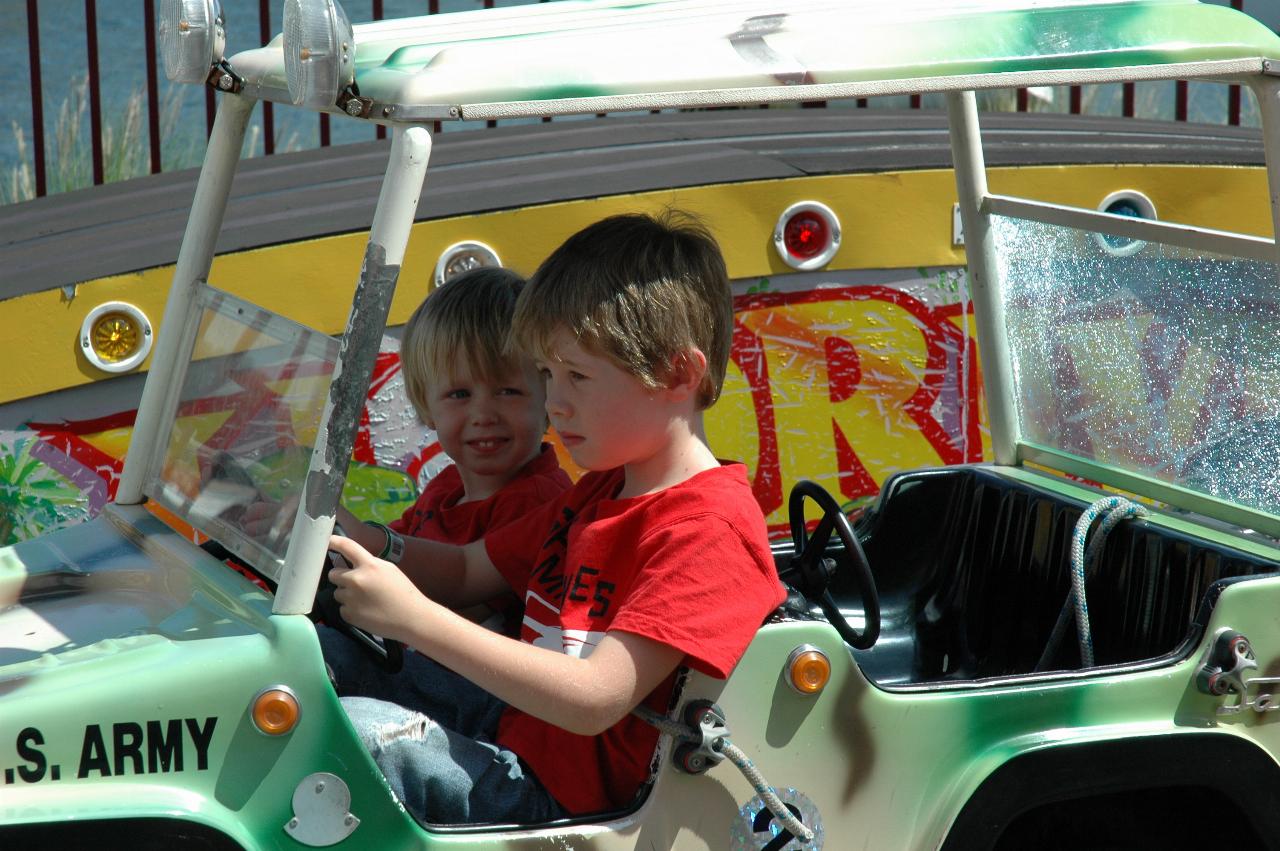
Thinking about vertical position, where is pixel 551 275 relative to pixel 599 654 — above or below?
above

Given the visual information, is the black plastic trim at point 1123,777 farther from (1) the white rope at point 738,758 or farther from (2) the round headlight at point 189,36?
(2) the round headlight at point 189,36

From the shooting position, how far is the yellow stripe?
11.6ft

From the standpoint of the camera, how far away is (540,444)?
261 cm

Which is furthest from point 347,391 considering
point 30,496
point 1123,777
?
point 30,496

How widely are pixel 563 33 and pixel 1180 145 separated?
11.2ft

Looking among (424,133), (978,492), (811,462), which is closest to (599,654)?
(424,133)

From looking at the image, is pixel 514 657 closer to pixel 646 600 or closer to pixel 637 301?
pixel 646 600

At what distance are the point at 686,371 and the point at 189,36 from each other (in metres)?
0.81

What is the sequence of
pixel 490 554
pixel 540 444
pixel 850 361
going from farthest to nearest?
pixel 850 361
pixel 540 444
pixel 490 554

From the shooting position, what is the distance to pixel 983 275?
274 centimetres

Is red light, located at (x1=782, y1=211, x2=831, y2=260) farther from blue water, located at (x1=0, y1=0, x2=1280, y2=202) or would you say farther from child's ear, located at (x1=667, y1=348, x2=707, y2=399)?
blue water, located at (x1=0, y1=0, x2=1280, y2=202)

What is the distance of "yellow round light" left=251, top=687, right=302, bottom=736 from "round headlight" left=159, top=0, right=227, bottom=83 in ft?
2.78

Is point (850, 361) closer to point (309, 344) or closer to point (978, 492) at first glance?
point (978, 492)

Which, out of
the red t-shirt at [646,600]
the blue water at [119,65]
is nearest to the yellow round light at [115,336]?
the red t-shirt at [646,600]
